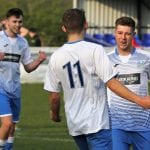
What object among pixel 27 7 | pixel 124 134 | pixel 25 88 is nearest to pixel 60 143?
pixel 124 134

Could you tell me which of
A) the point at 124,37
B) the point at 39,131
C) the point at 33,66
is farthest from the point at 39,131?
the point at 124,37

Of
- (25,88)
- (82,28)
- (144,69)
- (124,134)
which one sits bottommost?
(25,88)

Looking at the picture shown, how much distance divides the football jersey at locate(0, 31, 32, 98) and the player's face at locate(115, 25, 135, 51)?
2.68 m

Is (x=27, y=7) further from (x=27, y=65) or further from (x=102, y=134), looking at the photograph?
(x=102, y=134)

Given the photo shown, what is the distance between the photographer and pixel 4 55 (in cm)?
1091

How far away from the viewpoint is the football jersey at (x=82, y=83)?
741 cm

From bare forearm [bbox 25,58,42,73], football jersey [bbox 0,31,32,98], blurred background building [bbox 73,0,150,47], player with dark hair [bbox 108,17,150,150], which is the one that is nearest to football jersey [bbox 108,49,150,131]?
player with dark hair [bbox 108,17,150,150]

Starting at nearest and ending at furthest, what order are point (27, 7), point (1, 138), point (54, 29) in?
point (1, 138)
point (54, 29)
point (27, 7)

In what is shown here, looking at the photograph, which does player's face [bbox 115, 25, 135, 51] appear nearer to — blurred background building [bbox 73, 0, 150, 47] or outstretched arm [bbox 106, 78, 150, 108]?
outstretched arm [bbox 106, 78, 150, 108]

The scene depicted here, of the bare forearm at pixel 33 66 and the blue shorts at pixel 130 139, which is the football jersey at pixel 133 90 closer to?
the blue shorts at pixel 130 139

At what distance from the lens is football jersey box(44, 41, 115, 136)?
7414 millimetres

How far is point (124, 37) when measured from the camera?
8570 mm

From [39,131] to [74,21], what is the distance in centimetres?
720

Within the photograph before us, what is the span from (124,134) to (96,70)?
4.54 ft
